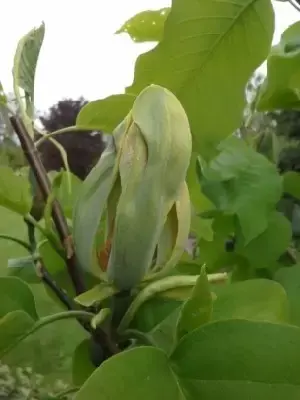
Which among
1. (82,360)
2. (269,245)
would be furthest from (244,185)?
(82,360)

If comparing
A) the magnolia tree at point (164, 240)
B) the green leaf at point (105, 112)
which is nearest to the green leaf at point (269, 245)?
the magnolia tree at point (164, 240)

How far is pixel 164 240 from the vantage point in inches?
8.4

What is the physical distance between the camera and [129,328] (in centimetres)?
22

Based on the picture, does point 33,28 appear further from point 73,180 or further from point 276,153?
point 276,153

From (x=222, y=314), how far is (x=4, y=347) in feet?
0.22

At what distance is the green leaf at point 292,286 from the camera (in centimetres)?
27

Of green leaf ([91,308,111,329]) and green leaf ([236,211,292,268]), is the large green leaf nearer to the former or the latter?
green leaf ([91,308,111,329])

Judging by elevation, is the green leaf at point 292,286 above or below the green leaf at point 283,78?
below

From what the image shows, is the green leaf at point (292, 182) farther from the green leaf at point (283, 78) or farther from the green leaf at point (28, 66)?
the green leaf at point (28, 66)

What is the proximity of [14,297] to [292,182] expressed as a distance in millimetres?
217

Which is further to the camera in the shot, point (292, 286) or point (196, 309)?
point (292, 286)

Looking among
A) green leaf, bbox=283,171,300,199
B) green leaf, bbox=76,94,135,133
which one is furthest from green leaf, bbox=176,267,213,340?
green leaf, bbox=283,171,300,199

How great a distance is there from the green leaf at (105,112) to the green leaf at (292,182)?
0.14 metres

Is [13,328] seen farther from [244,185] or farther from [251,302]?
[244,185]
